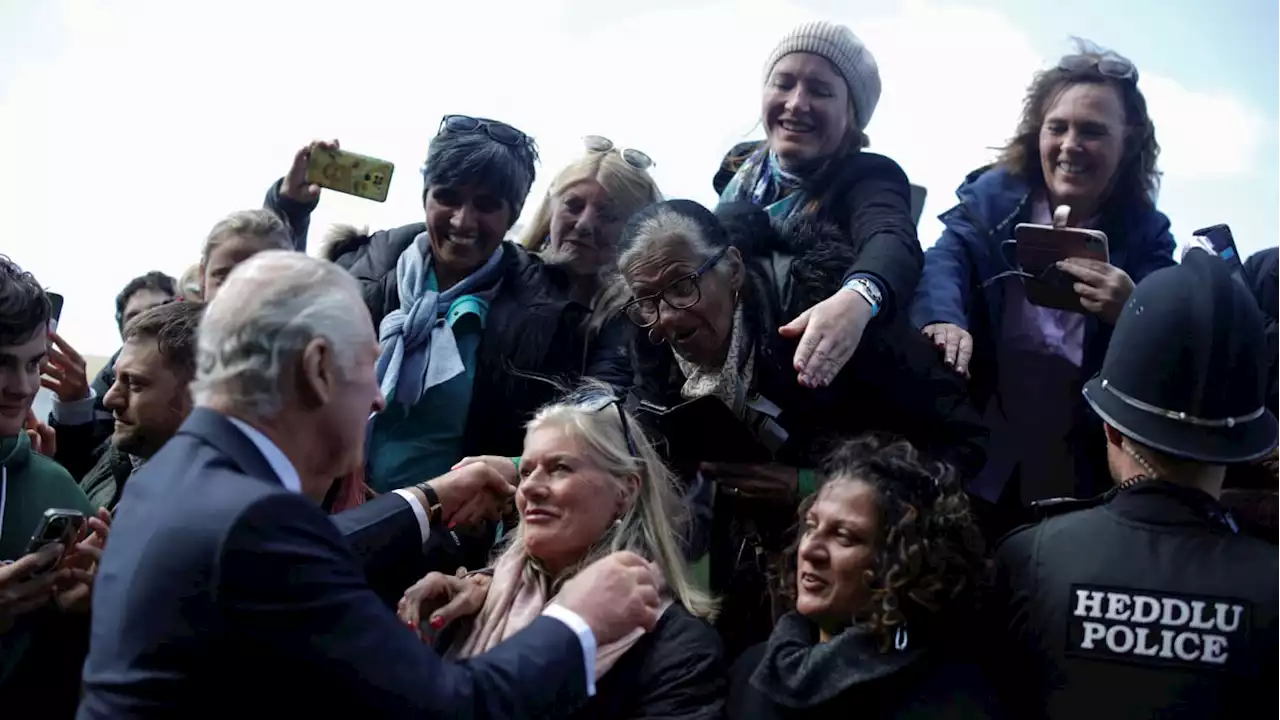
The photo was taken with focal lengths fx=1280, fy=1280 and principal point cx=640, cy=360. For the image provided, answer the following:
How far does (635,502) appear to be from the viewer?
348 cm

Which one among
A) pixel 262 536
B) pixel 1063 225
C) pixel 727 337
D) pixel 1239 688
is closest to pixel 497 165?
pixel 727 337

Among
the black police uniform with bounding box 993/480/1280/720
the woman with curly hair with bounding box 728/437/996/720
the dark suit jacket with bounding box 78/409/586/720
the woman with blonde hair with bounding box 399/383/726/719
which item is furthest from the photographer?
the woman with blonde hair with bounding box 399/383/726/719

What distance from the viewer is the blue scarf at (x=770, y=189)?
394 cm

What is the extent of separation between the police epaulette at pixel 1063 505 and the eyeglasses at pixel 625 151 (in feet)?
7.48

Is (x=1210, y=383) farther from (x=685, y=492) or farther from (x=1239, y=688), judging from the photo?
(x=685, y=492)

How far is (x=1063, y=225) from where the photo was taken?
3.75m

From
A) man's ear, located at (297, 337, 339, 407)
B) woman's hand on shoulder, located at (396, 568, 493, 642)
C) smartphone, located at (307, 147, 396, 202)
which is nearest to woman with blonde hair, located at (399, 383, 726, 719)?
woman's hand on shoulder, located at (396, 568, 493, 642)

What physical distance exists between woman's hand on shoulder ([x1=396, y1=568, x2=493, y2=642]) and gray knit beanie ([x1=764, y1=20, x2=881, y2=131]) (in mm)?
1960

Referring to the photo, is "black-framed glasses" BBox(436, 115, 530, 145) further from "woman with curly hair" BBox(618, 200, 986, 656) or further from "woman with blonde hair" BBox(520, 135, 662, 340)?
"woman with curly hair" BBox(618, 200, 986, 656)

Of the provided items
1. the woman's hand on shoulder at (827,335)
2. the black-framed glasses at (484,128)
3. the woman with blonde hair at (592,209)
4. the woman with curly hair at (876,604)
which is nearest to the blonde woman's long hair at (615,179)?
the woman with blonde hair at (592,209)

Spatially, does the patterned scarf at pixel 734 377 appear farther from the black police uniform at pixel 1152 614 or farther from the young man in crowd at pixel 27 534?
the young man in crowd at pixel 27 534

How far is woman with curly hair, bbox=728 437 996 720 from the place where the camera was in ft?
9.06

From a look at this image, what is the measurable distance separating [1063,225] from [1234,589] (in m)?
1.48

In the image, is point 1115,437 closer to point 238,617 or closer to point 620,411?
point 620,411
